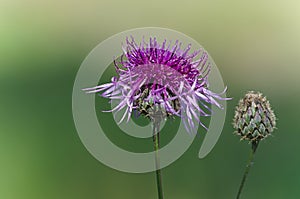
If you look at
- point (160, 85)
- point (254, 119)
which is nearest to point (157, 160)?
point (160, 85)

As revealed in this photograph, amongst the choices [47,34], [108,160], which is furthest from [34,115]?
[47,34]

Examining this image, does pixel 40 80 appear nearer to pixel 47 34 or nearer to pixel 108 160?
pixel 47 34

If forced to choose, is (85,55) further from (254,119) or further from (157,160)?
(157,160)

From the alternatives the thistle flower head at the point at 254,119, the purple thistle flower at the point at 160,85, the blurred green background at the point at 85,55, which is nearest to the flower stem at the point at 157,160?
the purple thistle flower at the point at 160,85

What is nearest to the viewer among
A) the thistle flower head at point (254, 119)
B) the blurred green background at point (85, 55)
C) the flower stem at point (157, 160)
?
the flower stem at point (157, 160)

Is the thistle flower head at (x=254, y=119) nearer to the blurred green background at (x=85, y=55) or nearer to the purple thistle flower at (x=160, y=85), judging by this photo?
the purple thistle flower at (x=160, y=85)

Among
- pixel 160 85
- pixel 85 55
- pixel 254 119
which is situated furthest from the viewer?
pixel 85 55

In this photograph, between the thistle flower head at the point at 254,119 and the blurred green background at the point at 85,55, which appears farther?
the blurred green background at the point at 85,55
